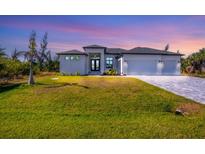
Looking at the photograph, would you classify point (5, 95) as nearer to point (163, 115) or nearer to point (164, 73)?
point (163, 115)

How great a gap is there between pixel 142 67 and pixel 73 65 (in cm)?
491

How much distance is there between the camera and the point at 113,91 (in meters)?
12.3

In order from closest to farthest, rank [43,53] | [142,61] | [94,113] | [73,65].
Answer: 1. [94,113]
2. [43,53]
3. [142,61]
4. [73,65]

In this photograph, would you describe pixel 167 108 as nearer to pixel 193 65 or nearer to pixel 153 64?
pixel 153 64

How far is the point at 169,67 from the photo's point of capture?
20594mm

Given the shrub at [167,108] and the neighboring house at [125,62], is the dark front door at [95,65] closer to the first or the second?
the neighboring house at [125,62]

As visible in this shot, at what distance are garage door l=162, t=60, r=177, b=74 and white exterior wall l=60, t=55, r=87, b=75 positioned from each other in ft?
18.5

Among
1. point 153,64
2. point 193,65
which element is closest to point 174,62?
point 193,65

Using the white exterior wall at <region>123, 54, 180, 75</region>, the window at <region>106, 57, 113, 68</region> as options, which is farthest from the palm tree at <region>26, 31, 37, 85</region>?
the window at <region>106, 57, 113, 68</region>

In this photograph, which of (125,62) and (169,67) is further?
(169,67)
